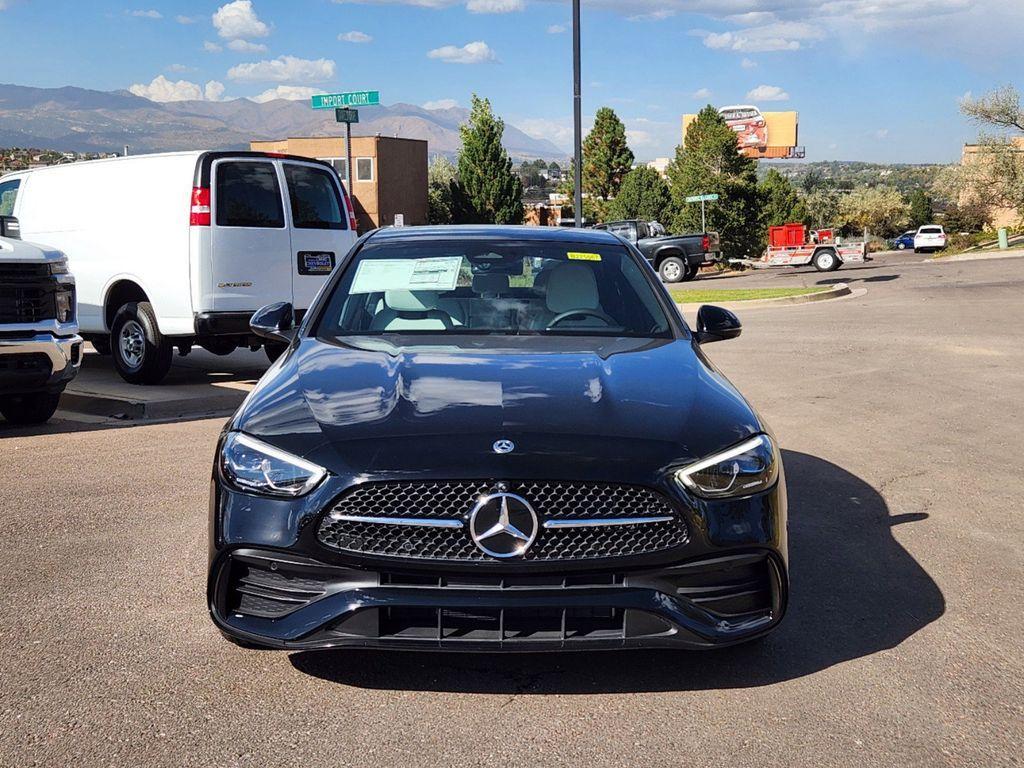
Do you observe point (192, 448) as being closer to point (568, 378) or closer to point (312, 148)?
point (568, 378)

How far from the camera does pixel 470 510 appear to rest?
10.7 ft

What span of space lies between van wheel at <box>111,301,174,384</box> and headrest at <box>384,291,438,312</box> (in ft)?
19.6

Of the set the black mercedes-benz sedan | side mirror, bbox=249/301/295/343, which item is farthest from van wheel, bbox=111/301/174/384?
the black mercedes-benz sedan

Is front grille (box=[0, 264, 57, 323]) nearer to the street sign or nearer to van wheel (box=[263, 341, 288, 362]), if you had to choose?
van wheel (box=[263, 341, 288, 362])

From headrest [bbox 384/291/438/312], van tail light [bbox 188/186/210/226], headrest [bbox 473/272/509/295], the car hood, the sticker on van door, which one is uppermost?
van tail light [bbox 188/186/210/226]

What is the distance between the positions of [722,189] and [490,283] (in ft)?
143

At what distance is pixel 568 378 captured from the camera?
3.96m

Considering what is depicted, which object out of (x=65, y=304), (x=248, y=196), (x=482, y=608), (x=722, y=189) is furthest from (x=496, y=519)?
(x=722, y=189)

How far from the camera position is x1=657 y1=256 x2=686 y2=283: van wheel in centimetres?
3172

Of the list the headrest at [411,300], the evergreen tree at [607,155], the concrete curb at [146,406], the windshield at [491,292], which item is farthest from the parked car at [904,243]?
the headrest at [411,300]

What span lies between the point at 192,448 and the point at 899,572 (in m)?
4.82

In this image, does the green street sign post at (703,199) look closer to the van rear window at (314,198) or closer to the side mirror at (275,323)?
the van rear window at (314,198)

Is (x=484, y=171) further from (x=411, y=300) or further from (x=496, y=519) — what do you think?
(x=496, y=519)

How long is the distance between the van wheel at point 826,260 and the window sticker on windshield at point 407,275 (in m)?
33.7
